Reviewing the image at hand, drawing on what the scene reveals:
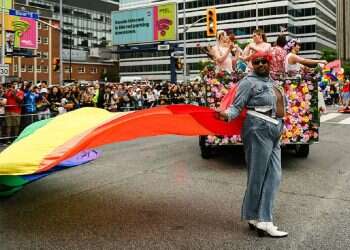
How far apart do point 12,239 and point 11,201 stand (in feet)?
5.47

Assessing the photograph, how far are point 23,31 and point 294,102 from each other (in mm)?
37029

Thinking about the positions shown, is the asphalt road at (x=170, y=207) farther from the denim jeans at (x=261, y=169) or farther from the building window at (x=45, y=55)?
the building window at (x=45, y=55)

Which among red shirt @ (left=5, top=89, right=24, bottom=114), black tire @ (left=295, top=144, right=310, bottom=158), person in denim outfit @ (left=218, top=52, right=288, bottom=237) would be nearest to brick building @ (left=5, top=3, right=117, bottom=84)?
red shirt @ (left=5, top=89, right=24, bottom=114)

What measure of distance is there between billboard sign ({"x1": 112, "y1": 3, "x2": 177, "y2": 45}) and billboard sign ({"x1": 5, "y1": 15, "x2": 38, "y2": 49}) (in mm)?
21859

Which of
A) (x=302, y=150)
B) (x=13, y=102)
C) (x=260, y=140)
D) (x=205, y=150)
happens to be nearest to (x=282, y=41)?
(x=302, y=150)

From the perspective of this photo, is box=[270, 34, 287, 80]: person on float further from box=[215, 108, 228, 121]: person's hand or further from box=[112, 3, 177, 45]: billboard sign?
box=[112, 3, 177, 45]: billboard sign

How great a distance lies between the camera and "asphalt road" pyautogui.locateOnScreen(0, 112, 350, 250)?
4.70 metres

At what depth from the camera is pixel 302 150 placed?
935 cm

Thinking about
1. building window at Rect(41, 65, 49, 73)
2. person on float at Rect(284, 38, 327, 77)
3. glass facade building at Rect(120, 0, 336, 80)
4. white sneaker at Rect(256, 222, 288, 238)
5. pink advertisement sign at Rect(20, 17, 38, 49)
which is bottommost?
white sneaker at Rect(256, 222, 288, 238)

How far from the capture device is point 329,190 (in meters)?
6.76

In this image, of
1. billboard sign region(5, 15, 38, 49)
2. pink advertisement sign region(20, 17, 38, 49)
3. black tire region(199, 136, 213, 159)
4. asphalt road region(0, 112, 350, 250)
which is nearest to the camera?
asphalt road region(0, 112, 350, 250)

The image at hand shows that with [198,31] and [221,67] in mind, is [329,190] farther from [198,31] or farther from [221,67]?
[198,31]

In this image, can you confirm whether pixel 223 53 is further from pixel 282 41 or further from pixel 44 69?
pixel 44 69

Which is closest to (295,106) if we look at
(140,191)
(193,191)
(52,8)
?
(193,191)
